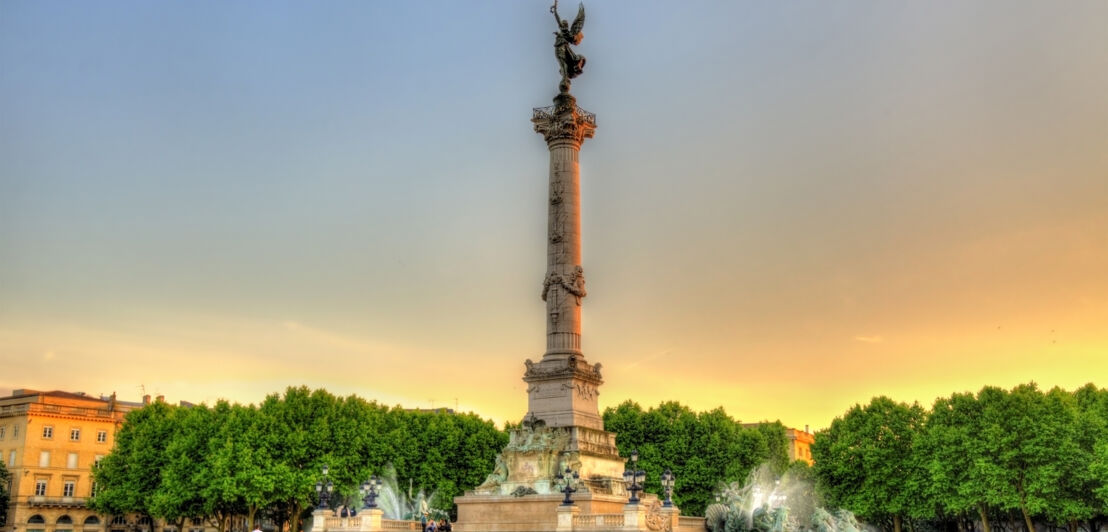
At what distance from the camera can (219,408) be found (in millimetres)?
65250

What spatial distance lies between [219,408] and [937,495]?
45653mm

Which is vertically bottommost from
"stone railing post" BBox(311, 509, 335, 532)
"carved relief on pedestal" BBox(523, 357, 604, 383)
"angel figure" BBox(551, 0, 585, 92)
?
"stone railing post" BBox(311, 509, 335, 532)

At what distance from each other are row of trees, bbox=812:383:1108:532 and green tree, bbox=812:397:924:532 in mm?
64

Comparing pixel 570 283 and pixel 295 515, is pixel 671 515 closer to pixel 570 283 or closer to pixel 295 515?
pixel 570 283

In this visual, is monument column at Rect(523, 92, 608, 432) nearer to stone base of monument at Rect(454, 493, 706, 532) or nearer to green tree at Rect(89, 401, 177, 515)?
stone base of monument at Rect(454, 493, 706, 532)

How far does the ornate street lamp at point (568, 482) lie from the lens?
113ft

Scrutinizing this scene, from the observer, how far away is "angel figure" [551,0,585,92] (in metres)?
45.4

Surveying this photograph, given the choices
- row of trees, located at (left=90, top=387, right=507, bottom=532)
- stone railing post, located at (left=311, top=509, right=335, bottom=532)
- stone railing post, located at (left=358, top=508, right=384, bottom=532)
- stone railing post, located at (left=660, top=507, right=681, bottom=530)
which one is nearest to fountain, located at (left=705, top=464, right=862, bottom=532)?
stone railing post, located at (left=660, top=507, right=681, bottom=530)

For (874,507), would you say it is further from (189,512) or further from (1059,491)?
(189,512)

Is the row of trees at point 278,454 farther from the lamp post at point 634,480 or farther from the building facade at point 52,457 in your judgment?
the lamp post at point 634,480

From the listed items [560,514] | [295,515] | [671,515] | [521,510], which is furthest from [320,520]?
[295,515]

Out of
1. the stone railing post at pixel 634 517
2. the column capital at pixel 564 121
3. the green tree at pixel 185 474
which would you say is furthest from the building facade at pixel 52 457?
the stone railing post at pixel 634 517

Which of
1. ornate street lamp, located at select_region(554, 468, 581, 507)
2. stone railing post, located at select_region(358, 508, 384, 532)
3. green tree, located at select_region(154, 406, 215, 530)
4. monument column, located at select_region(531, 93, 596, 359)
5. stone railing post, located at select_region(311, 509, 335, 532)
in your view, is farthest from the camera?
green tree, located at select_region(154, 406, 215, 530)

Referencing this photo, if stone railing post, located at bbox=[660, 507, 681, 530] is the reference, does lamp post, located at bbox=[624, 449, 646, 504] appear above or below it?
above
